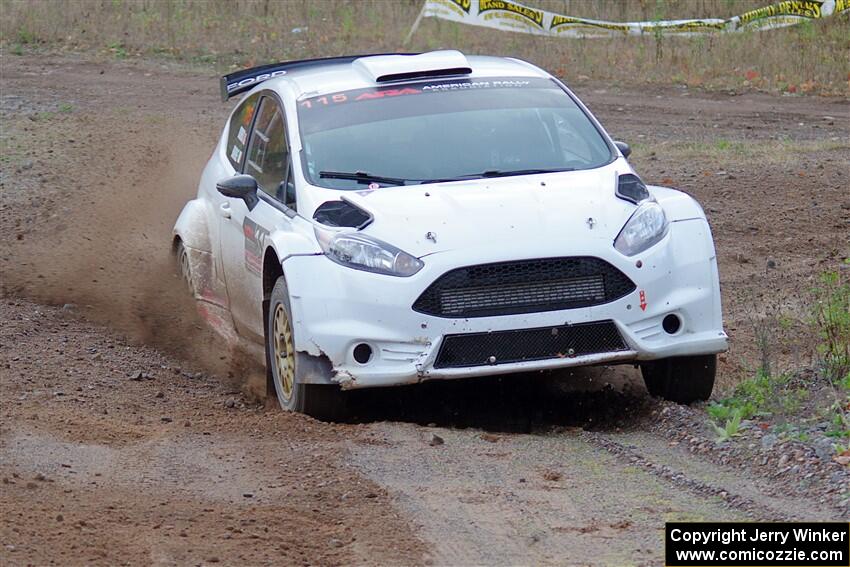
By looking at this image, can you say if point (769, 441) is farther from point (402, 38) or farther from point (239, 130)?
point (402, 38)

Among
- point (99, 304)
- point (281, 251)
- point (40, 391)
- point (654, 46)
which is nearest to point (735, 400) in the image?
point (281, 251)

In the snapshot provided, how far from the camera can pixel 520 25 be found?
2288 centimetres

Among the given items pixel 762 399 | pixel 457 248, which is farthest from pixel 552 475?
pixel 762 399

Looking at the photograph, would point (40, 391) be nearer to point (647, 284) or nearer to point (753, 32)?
point (647, 284)

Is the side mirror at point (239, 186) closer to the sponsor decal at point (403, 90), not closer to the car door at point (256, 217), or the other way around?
the car door at point (256, 217)

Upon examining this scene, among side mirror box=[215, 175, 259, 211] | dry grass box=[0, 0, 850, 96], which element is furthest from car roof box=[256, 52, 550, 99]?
dry grass box=[0, 0, 850, 96]

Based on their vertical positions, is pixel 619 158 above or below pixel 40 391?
above

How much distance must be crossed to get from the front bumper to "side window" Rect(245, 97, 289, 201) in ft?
3.82

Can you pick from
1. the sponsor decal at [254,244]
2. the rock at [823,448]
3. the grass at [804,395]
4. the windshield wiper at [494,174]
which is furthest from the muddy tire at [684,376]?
the sponsor decal at [254,244]

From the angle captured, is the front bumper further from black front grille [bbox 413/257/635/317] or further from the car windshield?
the car windshield

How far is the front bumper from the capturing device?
6.42 metres

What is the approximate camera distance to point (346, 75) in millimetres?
8266

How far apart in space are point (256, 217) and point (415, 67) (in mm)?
1279

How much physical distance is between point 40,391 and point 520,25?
16597mm
